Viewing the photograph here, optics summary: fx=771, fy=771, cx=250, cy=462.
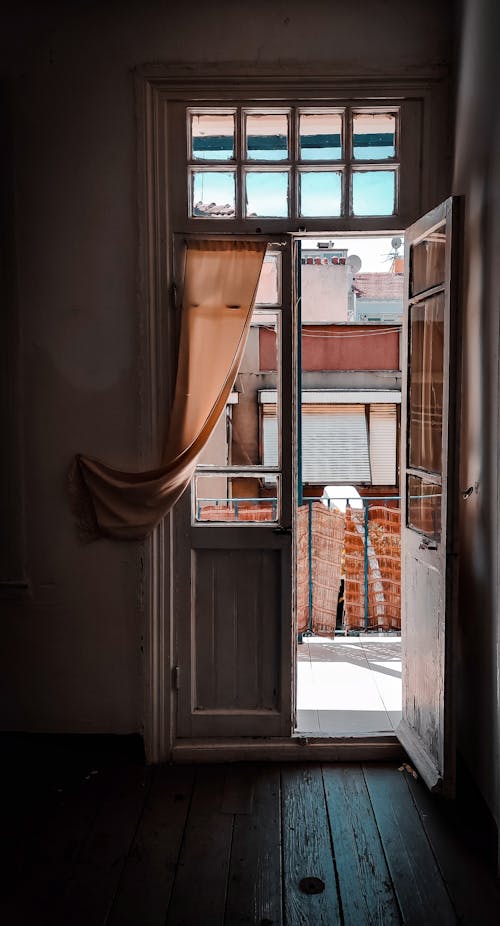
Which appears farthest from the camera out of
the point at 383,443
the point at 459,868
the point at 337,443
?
the point at 383,443

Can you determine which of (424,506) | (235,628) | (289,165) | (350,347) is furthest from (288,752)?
(350,347)

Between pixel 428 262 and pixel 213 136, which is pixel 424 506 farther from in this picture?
pixel 213 136

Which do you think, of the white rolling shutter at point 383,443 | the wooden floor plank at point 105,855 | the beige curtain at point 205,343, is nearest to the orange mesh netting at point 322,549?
the beige curtain at point 205,343

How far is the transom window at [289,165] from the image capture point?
3469 mm

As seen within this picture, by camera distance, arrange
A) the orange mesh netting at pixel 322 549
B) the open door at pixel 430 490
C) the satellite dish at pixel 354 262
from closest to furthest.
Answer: the open door at pixel 430 490
the orange mesh netting at pixel 322 549
the satellite dish at pixel 354 262

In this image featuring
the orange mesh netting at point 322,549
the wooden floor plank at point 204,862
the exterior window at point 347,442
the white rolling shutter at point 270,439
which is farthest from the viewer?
the exterior window at point 347,442

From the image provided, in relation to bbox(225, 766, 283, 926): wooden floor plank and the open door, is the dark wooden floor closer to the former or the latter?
bbox(225, 766, 283, 926): wooden floor plank

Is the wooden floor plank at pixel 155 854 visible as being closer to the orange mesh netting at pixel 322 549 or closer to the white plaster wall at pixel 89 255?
the white plaster wall at pixel 89 255

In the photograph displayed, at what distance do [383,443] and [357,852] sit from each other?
18241 mm

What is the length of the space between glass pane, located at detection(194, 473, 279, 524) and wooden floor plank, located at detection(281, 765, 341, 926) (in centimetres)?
113

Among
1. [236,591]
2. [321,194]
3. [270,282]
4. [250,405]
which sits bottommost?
[236,591]

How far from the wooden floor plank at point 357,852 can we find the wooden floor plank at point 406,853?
0.10ft

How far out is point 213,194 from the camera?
349 centimetres

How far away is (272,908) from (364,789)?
2.93 feet
